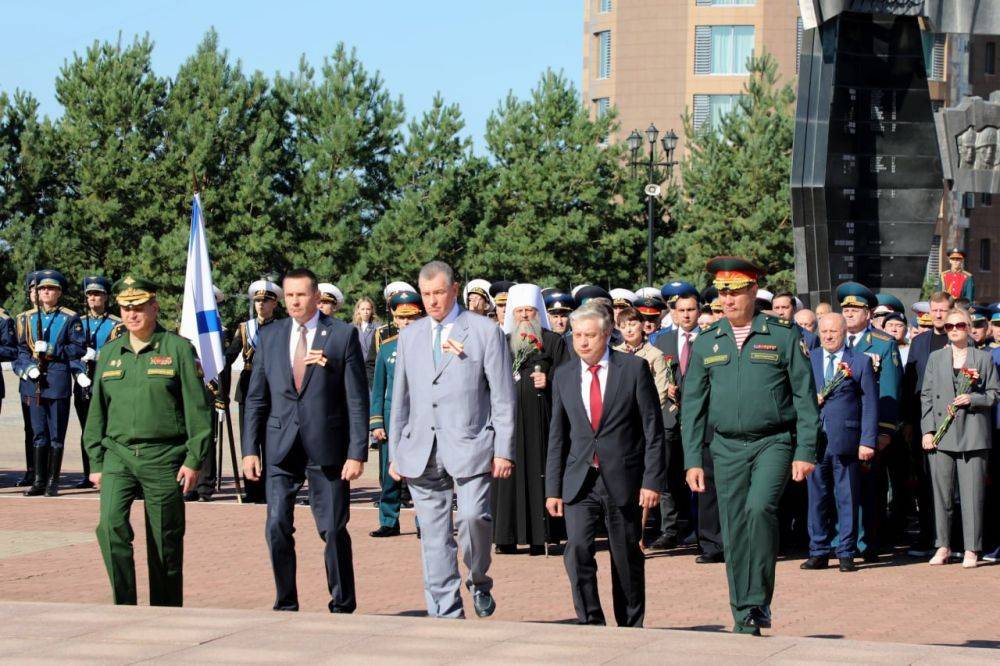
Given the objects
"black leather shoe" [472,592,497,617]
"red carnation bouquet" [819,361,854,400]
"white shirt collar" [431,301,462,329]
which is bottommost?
"black leather shoe" [472,592,497,617]

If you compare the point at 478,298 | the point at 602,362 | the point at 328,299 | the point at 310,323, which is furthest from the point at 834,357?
the point at 328,299

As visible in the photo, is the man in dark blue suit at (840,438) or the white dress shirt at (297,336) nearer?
the white dress shirt at (297,336)

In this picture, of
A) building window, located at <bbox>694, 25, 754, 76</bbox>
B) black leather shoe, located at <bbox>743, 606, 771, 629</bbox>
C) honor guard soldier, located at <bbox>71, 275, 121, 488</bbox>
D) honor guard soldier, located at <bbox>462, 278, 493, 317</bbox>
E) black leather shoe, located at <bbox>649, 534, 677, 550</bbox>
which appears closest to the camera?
black leather shoe, located at <bbox>743, 606, 771, 629</bbox>

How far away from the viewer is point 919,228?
2434cm

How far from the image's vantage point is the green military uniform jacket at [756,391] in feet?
28.3

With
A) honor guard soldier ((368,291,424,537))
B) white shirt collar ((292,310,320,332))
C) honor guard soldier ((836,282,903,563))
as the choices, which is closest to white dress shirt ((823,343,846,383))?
honor guard soldier ((836,282,903,563))

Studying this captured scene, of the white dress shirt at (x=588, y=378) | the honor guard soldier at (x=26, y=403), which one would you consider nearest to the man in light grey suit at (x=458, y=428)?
the white dress shirt at (x=588, y=378)

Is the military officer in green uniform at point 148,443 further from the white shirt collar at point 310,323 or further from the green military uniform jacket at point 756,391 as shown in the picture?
the green military uniform jacket at point 756,391

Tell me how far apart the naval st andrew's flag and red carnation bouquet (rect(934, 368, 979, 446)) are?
714 centimetres

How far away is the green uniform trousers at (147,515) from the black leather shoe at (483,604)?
5.39 feet

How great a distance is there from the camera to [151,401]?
8859 millimetres

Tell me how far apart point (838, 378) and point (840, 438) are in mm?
468

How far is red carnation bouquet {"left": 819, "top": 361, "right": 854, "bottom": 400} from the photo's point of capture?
12.4 meters

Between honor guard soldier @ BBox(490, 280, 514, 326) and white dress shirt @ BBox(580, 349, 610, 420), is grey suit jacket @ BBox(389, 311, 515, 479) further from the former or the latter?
honor guard soldier @ BBox(490, 280, 514, 326)
